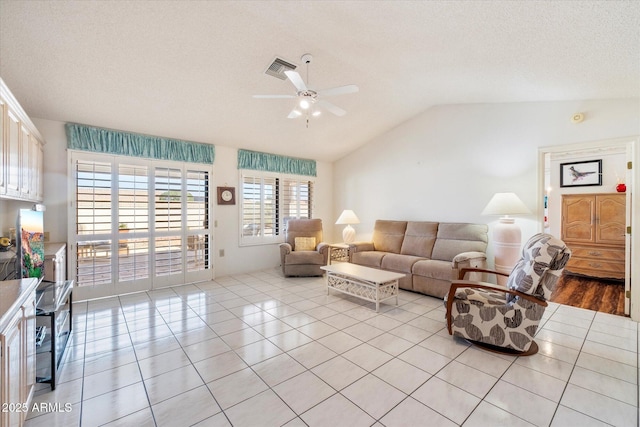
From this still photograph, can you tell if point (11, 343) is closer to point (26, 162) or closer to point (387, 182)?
point (26, 162)

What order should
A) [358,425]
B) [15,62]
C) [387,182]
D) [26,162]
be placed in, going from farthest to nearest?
[387,182], [26,162], [15,62], [358,425]

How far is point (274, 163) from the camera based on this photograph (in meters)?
5.61

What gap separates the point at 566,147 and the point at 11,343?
543 cm

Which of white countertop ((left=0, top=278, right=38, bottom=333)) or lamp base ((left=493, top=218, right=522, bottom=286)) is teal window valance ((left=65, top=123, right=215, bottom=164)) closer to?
white countertop ((left=0, top=278, right=38, bottom=333))

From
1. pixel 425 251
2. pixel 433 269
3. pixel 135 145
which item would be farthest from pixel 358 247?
pixel 135 145

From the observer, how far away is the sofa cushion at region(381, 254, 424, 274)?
416cm

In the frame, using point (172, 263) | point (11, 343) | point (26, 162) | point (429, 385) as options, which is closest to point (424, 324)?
point (429, 385)

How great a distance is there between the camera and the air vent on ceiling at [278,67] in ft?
9.80

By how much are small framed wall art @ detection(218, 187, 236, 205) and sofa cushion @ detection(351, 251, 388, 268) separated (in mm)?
2489

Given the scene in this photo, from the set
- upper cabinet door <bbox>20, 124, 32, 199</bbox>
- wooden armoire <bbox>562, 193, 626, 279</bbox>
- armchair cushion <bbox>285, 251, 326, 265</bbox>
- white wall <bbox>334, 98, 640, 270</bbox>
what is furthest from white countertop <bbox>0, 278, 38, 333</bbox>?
wooden armoire <bbox>562, 193, 626, 279</bbox>

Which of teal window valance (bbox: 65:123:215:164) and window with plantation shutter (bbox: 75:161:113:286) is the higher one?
teal window valance (bbox: 65:123:215:164)

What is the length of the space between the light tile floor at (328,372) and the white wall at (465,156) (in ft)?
6.29

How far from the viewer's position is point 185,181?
4551 millimetres

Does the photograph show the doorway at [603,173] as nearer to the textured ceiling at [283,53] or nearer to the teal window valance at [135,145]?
the textured ceiling at [283,53]
